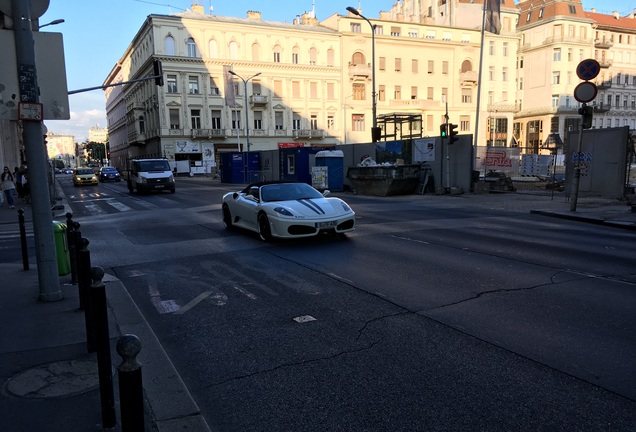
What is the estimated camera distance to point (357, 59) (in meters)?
66.8

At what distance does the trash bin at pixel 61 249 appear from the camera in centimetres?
645

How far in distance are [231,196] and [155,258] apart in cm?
368

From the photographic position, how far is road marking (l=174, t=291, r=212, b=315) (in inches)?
223

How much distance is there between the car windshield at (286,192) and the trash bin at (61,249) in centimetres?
466

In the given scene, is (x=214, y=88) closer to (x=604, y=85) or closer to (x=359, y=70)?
(x=359, y=70)

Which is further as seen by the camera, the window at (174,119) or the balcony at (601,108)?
the balcony at (601,108)

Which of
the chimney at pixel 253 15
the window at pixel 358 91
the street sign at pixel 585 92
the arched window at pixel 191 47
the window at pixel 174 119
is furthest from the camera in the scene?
the window at pixel 358 91

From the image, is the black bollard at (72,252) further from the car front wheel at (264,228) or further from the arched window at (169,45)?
the arched window at (169,45)

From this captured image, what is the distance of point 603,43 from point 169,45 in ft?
223

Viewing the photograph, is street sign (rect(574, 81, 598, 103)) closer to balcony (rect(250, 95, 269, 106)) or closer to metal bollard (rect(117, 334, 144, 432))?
metal bollard (rect(117, 334, 144, 432))

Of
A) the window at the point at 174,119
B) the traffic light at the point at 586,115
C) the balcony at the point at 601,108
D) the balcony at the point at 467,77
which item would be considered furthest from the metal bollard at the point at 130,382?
the balcony at the point at 601,108

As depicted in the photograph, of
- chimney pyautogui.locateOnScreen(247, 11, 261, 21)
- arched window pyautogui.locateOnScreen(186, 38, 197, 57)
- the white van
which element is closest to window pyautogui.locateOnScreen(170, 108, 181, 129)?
arched window pyautogui.locateOnScreen(186, 38, 197, 57)

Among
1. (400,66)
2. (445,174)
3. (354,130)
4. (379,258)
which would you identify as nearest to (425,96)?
(400,66)

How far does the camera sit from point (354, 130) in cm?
6819
